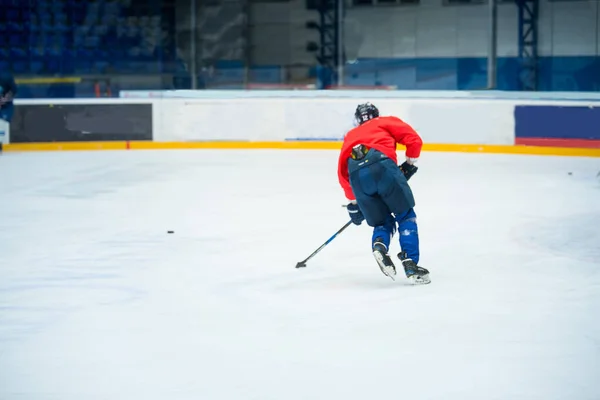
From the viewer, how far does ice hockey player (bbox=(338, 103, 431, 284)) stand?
6.04 metres

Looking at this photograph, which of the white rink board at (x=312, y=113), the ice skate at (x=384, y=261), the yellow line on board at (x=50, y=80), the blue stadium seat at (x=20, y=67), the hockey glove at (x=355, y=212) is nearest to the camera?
the ice skate at (x=384, y=261)

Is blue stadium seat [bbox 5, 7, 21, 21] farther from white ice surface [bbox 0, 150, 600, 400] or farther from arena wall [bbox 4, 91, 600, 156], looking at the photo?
white ice surface [bbox 0, 150, 600, 400]

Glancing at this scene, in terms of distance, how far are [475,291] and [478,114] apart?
28.1 ft

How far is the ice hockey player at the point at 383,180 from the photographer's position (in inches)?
238

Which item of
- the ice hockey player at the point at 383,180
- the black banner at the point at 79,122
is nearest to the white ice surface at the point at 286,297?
the ice hockey player at the point at 383,180

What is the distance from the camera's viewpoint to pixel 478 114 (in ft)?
46.9

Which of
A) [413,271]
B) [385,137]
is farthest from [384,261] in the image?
[385,137]

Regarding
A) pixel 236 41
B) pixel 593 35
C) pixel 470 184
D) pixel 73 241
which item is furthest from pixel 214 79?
pixel 73 241

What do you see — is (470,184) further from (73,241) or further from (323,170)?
(73,241)

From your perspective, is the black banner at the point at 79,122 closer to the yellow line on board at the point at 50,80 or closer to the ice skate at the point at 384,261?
the yellow line on board at the point at 50,80

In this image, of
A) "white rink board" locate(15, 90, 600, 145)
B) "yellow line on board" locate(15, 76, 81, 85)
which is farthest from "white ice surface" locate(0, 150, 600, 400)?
"yellow line on board" locate(15, 76, 81, 85)

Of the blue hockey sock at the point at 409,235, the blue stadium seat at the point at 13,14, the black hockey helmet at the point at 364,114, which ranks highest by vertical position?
the blue stadium seat at the point at 13,14

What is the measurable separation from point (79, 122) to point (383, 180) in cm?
999

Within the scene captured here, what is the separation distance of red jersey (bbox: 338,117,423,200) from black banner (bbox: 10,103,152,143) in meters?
9.57
